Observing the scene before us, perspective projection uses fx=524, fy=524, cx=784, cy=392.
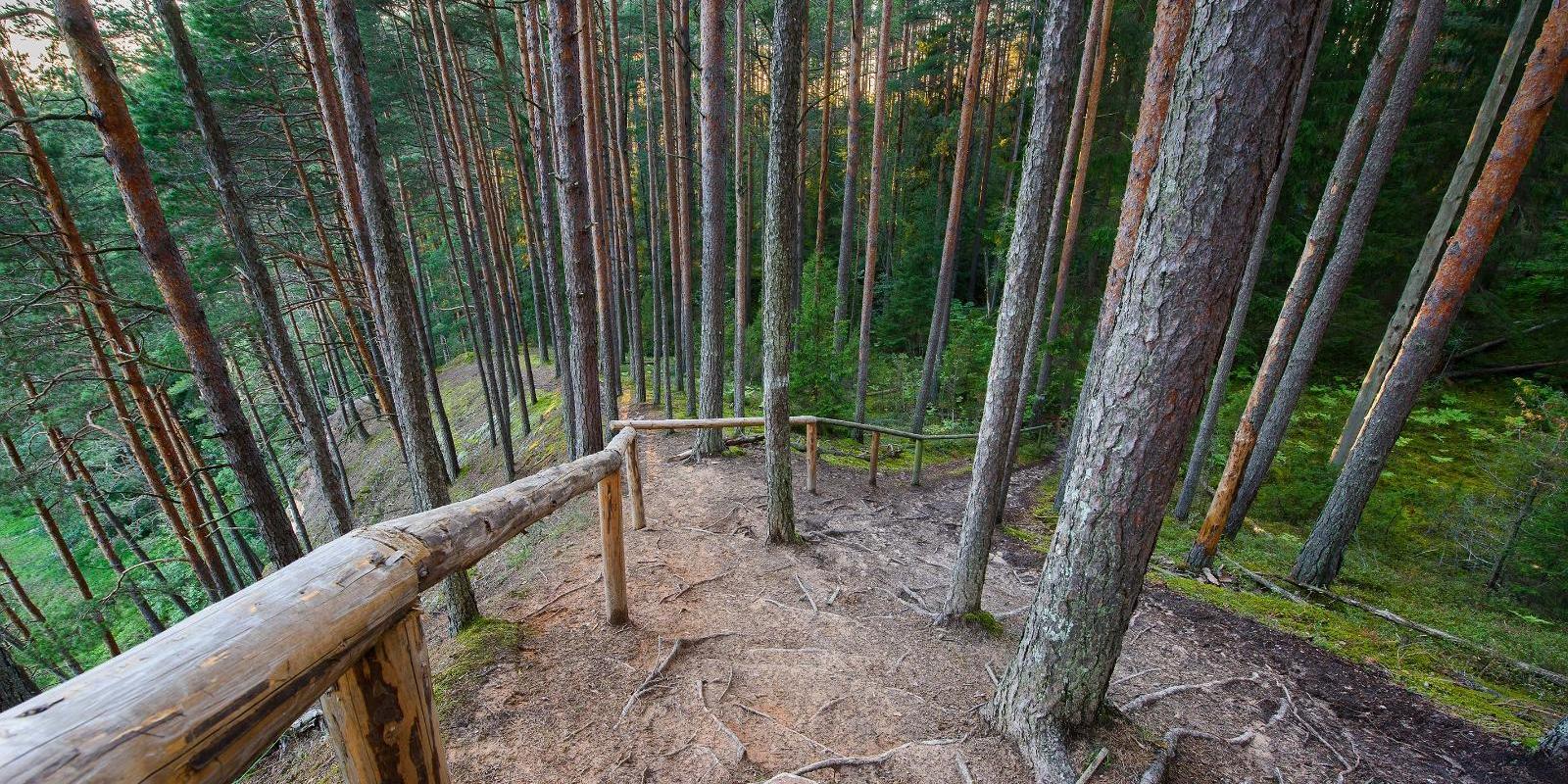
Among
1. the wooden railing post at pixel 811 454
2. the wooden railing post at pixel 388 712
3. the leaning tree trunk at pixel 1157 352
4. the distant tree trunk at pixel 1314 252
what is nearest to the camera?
the wooden railing post at pixel 388 712

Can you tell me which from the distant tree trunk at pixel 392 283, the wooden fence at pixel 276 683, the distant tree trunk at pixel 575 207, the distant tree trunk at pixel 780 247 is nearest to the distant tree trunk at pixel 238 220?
the distant tree trunk at pixel 392 283

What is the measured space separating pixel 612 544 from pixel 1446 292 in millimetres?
8703

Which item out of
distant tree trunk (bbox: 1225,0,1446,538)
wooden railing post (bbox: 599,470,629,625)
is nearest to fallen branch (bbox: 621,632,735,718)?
wooden railing post (bbox: 599,470,629,625)

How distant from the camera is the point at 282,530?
16.8ft

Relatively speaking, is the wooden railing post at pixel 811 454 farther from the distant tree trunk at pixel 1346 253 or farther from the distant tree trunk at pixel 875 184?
the distant tree trunk at pixel 1346 253

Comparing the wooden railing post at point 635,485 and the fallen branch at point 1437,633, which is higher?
the wooden railing post at point 635,485

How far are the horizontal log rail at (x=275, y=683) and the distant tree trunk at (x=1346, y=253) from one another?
372 inches

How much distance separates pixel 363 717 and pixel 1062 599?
9.70 ft

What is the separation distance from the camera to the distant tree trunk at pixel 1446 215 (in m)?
6.00

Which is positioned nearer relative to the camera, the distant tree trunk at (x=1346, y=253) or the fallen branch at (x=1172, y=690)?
the fallen branch at (x=1172, y=690)

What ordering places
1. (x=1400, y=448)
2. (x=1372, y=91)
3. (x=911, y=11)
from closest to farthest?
(x=1372, y=91) < (x=1400, y=448) < (x=911, y=11)

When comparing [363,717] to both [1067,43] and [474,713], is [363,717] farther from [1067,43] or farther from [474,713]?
[1067,43]

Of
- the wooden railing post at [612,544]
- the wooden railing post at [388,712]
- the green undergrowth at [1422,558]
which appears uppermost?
the wooden railing post at [388,712]

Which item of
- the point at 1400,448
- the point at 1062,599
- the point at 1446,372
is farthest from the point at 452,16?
the point at 1446,372
